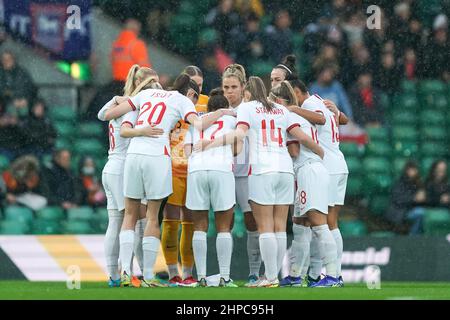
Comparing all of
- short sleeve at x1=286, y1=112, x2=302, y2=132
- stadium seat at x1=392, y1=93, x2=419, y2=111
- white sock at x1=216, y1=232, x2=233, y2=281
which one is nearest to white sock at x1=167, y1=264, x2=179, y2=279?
white sock at x1=216, y1=232, x2=233, y2=281

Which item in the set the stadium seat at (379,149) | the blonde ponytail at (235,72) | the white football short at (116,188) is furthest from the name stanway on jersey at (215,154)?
→ the stadium seat at (379,149)

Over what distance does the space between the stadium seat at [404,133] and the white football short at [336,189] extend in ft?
17.5

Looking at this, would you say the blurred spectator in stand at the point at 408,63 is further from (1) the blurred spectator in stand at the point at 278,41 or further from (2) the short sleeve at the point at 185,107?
(2) the short sleeve at the point at 185,107

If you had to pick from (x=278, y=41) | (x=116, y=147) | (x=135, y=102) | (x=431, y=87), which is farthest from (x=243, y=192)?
(x=431, y=87)

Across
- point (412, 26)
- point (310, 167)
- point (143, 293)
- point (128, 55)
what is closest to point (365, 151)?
point (412, 26)

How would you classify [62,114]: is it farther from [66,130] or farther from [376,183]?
[376,183]

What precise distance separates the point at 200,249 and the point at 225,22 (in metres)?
6.76

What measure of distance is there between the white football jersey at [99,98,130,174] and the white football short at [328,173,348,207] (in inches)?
77.1

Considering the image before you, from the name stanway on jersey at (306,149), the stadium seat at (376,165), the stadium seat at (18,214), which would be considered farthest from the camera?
the stadium seat at (376,165)

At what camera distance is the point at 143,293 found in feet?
34.3

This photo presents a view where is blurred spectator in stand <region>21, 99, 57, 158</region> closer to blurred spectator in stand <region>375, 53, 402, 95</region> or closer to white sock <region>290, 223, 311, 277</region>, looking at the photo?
blurred spectator in stand <region>375, 53, 402, 95</region>

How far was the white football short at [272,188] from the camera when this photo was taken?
38.3 ft

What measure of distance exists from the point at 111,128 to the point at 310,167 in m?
1.86

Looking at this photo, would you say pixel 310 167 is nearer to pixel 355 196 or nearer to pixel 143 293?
pixel 143 293
